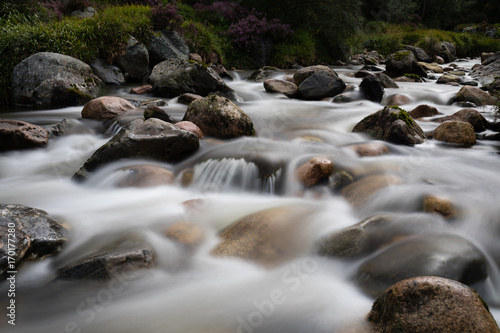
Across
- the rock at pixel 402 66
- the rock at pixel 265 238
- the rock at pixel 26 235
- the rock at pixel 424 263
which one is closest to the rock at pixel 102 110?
the rock at pixel 26 235

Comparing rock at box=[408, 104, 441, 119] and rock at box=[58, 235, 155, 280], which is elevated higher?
rock at box=[408, 104, 441, 119]

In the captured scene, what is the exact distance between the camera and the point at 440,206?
3.09 metres

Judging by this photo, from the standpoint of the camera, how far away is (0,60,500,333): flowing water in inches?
86.6

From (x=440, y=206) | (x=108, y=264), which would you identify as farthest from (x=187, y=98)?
(x=440, y=206)

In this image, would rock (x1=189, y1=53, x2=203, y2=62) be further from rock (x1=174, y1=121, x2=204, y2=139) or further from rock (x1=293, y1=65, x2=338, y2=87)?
rock (x1=174, y1=121, x2=204, y2=139)

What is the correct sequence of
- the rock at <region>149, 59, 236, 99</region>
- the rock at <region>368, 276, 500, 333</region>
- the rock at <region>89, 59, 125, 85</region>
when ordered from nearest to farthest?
the rock at <region>368, 276, 500, 333</region> < the rock at <region>149, 59, 236, 99</region> < the rock at <region>89, 59, 125, 85</region>

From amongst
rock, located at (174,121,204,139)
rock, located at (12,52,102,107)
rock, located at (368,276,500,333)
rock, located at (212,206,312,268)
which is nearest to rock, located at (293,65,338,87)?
rock, located at (174,121,204,139)

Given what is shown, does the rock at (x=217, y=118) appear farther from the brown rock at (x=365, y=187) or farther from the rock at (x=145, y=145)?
the brown rock at (x=365, y=187)

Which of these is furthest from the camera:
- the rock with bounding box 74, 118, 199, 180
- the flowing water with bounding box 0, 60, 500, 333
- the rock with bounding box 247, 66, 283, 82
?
the rock with bounding box 247, 66, 283, 82

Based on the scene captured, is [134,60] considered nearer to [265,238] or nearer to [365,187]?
[365,187]

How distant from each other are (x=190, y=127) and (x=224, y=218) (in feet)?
7.22

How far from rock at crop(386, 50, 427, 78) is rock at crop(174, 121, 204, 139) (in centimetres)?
950

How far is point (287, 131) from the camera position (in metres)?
6.11

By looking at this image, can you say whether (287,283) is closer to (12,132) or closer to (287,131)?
(287,131)
